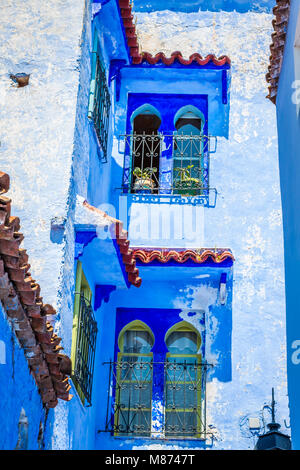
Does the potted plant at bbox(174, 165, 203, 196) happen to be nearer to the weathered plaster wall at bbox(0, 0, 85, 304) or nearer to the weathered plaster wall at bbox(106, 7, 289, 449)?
the weathered plaster wall at bbox(106, 7, 289, 449)

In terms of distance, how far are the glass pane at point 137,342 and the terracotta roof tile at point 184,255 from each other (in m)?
1.24

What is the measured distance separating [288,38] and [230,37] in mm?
3761

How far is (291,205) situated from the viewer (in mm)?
10422

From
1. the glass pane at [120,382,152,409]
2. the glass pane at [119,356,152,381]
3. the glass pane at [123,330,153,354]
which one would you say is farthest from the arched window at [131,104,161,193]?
the glass pane at [120,382,152,409]

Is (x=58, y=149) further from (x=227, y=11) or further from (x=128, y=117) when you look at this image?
(x=227, y=11)

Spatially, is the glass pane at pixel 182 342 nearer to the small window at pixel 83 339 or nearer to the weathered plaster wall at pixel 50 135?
the small window at pixel 83 339

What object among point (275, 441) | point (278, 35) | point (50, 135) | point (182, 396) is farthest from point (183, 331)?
point (278, 35)

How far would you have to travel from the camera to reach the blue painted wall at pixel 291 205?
9844 millimetres

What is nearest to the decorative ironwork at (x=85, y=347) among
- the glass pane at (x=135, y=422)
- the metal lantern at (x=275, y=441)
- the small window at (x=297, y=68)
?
the glass pane at (x=135, y=422)

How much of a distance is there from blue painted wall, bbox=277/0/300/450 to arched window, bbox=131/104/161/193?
8.78ft

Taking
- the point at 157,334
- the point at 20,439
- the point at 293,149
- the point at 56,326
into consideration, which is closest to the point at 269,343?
the point at 157,334

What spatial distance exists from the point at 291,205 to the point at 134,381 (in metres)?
3.49

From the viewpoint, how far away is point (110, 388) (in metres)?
12.3

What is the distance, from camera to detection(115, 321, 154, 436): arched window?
479 inches
